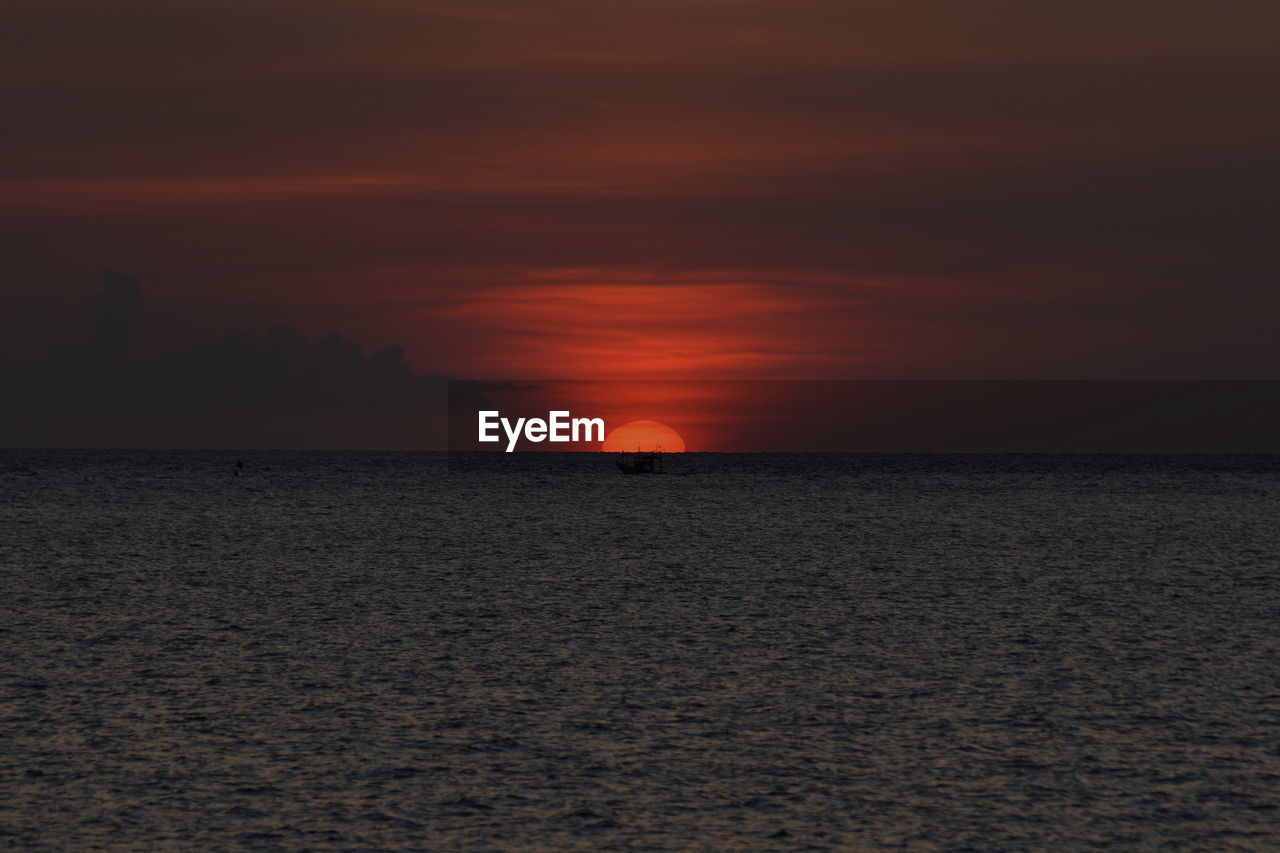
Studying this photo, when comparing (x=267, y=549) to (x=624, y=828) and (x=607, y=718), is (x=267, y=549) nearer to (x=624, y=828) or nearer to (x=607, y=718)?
(x=607, y=718)

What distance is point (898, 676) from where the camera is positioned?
148 ft

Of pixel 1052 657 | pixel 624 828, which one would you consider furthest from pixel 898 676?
pixel 624 828

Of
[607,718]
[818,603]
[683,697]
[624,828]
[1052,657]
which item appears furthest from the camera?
[818,603]

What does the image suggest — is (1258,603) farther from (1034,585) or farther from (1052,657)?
(1052,657)

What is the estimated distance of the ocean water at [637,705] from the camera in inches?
1119

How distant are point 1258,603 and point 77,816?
56.0m

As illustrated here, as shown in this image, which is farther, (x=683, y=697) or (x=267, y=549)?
(x=267, y=549)

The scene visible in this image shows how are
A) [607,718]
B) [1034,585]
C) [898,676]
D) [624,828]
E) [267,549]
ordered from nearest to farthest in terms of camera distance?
[624,828] → [607,718] → [898,676] → [1034,585] → [267,549]

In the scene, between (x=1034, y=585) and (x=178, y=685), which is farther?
(x=1034, y=585)

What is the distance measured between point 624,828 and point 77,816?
10913 millimetres

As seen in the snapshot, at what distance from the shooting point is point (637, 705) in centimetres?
3981

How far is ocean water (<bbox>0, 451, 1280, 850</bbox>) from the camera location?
2842cm

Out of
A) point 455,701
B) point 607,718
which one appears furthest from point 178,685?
point 607,718

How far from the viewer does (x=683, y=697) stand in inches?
1618
